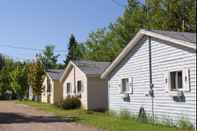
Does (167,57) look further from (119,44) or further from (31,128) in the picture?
(119,44)

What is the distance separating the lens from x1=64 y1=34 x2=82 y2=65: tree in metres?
87.8

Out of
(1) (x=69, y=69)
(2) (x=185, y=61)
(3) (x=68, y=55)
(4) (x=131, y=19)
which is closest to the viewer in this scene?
(2) (x=185, y=61)

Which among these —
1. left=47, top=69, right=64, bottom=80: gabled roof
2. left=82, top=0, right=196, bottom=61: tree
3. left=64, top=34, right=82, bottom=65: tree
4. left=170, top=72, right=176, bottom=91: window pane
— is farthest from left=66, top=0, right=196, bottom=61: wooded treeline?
left=64, top=34, right=82, bottom=65: tree

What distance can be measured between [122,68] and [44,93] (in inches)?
1122

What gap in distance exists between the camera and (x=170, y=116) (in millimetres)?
18438

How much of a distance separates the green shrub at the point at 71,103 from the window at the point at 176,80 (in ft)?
53.4

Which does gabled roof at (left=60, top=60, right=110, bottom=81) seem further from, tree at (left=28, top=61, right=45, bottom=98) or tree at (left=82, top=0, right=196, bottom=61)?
tree at (left=28, top=61, right=45, bottom=98)

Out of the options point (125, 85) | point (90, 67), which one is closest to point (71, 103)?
point (90, 67)

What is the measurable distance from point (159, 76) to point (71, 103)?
1550 cm

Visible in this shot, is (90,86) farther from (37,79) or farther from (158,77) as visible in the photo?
(37,79)

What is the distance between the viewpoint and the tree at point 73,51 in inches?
3455

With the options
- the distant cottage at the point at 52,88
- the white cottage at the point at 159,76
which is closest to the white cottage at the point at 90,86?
the white cottage at the point at 159,76

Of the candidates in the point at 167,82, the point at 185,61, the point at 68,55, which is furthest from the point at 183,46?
the point at 68,55

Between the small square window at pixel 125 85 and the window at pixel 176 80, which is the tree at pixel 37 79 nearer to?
the small square window at pixel 125 85
